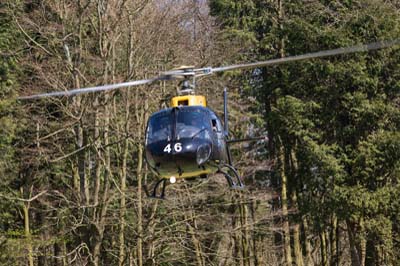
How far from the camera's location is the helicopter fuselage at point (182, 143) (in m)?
8.42

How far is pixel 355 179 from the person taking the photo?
18609mm

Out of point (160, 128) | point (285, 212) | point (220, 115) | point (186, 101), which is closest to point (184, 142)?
point (160, 128)

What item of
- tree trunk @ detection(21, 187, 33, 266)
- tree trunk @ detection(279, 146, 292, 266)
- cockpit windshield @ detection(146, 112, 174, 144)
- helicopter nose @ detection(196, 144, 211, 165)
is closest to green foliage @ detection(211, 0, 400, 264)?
tree trunk @ detection(279, 146, 292, 266)

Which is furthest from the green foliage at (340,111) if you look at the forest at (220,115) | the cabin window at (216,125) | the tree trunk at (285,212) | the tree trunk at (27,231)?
the cabin window at (216,125)

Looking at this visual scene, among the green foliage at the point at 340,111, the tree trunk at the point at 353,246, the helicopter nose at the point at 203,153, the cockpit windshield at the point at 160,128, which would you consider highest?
the green foliage at the point at 340,111

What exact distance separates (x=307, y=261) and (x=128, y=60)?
33.0 feet

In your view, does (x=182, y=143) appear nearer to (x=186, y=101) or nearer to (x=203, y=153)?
(x=203, y=153)

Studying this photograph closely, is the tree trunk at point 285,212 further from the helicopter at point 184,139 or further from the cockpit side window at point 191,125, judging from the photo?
A: the cockpit side window at point 191,125

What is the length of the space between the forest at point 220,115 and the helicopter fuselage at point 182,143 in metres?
6.15

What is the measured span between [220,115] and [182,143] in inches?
362

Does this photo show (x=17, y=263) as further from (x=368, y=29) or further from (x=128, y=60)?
(x=368, y=29)

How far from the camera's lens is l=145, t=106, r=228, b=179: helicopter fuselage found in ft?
27.6

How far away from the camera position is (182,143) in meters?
8.42

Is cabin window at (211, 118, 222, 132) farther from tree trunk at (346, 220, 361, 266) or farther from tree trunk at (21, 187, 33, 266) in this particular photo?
tree trunk at (346, 220, 361, 266)
